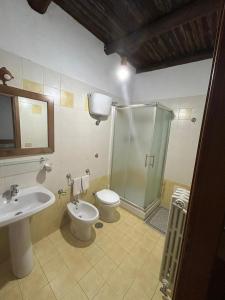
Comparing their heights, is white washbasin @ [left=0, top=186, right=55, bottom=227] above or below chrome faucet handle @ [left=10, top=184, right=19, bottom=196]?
below

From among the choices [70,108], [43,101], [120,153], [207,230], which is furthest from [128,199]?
[207,230]

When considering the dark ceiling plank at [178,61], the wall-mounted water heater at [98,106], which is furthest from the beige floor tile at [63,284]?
the dark ceiling plank at [178,61]

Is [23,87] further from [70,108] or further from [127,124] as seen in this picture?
[127,124]

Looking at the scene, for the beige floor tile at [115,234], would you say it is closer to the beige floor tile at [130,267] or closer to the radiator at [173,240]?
the beige floor tile at [130,267]

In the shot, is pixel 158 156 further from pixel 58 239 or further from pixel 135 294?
pixel 58 239

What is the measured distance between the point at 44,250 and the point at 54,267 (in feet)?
0.91

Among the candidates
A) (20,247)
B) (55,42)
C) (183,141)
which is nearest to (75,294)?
(20,247)

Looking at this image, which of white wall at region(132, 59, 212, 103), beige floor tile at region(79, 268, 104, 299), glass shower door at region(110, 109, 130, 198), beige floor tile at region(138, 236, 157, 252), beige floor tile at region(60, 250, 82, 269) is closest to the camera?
beige floor tile at region(79, 268, 104, 299)

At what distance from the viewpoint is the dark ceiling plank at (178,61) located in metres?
2.04

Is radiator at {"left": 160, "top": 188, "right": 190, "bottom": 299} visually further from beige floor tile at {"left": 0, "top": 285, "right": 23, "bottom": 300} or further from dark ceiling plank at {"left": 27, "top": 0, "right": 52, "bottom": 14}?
dark ceiling plank at {"left": 27, "top": 0, "right": 52, "bottom": 14}

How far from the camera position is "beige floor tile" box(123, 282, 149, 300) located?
4.11ft

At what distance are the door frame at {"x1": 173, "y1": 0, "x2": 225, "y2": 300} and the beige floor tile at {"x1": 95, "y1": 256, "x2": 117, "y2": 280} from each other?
4.18ft

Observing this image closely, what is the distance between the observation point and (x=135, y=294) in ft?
4.19

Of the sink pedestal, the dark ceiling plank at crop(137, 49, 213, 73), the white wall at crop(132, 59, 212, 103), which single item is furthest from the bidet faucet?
the dark ceiling plank at crop(137, 49, 213, 73)
